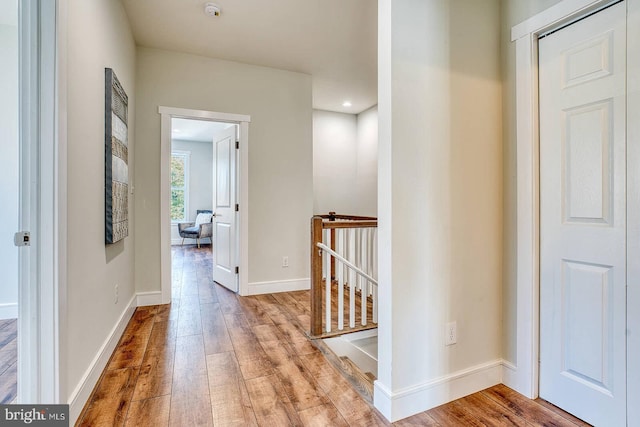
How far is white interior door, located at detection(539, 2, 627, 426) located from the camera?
4.40 feet

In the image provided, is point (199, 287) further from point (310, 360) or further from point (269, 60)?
point (269, 60)

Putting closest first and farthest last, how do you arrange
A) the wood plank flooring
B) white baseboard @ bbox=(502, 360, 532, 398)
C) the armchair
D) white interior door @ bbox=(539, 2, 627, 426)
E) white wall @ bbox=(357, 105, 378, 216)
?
1. white interior door @ bbox=(539, 2, 627, 426)
2. the wood plank flooring
3. white baseboard @ bbox=(502, 360, 532, 398)
4. white wall @ bbox=(357, 105, 378, 216)
5. the armchair

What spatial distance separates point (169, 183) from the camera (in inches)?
124

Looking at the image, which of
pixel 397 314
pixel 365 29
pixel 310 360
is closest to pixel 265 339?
pixel 310 360

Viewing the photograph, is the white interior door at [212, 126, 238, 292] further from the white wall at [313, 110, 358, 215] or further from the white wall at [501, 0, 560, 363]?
the white wall at [501, 0, 560, 363]

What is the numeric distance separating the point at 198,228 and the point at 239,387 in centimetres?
614

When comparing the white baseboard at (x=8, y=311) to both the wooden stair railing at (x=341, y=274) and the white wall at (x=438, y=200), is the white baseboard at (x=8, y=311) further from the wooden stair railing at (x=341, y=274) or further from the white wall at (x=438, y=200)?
the white wall at (x=438, y=200)

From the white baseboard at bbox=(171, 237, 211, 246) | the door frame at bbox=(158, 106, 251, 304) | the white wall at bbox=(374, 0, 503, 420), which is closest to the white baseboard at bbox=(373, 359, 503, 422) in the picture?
the white wall at bbox=(374, 0, 503, 420)

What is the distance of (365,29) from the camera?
112 inches

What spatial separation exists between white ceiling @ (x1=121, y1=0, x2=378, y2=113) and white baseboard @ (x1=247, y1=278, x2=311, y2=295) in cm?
248

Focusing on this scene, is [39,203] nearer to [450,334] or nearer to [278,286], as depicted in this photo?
[450,334]

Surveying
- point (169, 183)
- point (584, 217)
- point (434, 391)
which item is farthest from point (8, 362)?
point (584, 217)

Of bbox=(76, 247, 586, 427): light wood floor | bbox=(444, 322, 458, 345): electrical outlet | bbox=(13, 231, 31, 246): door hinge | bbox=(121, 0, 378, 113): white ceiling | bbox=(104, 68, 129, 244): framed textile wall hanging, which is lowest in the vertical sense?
bbox=(76, 247, 586, 427): light wood floor

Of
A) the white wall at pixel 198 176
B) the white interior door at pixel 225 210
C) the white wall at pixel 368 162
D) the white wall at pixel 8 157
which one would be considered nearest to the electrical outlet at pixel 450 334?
the white interior door at pixel 225 210
